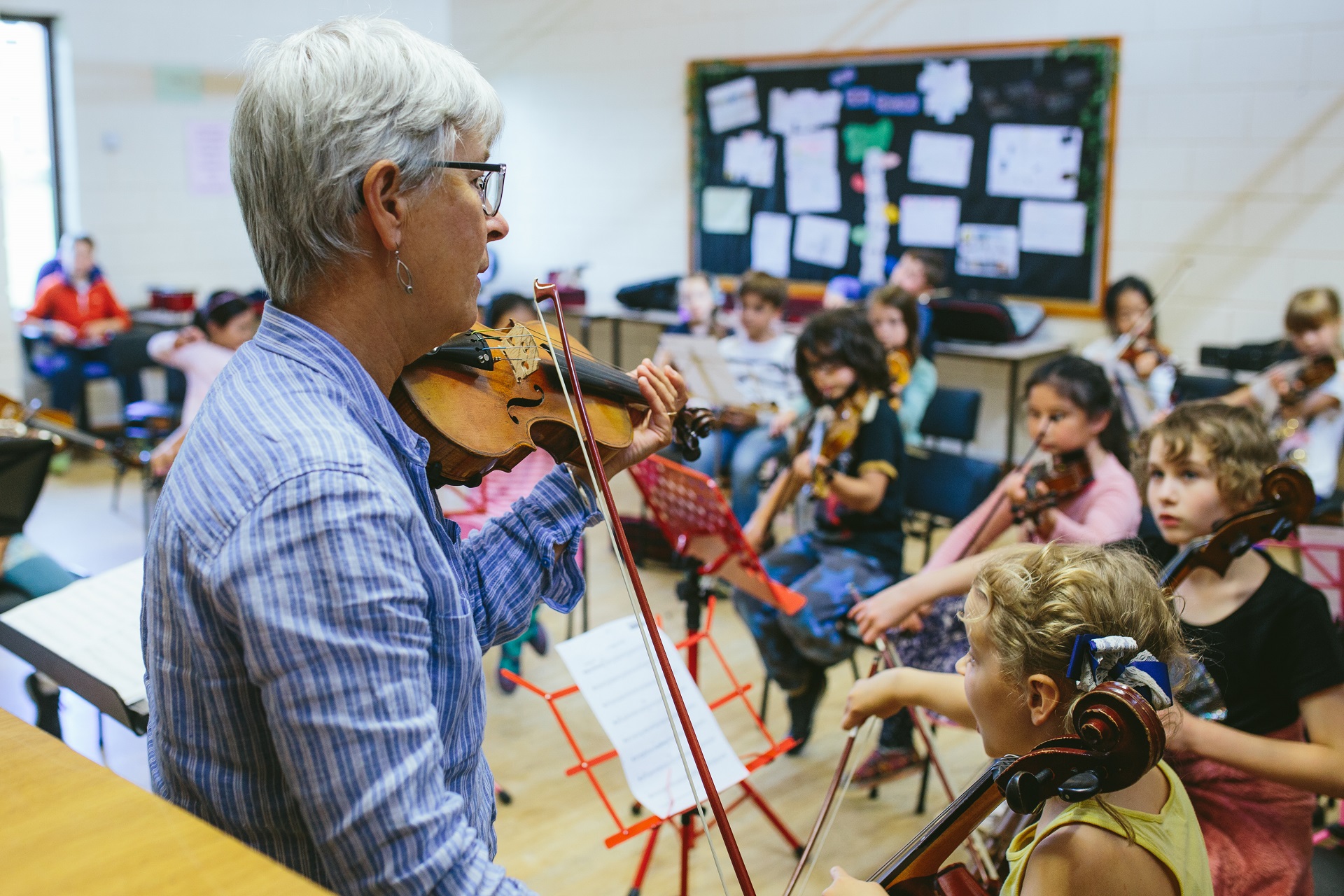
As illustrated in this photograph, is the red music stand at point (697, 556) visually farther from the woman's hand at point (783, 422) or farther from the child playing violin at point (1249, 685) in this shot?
the woman's hand at point (783, 422)

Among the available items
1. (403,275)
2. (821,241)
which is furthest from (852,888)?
(821,241)

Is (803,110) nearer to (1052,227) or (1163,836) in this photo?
(1052,227)

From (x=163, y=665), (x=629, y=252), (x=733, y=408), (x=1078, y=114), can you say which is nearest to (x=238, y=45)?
(x=629, y=252)

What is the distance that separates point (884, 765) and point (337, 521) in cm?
239

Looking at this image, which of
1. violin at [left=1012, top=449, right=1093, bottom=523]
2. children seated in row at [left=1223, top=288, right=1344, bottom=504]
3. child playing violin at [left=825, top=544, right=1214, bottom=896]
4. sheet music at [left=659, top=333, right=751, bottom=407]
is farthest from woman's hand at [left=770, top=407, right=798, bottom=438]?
child playing violin at [left=825, top=544, right=1214, bottom=896]

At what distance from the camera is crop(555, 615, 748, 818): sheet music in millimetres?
1923

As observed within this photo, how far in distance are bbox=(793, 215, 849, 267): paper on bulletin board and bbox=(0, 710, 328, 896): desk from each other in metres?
6.08

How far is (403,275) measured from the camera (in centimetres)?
96

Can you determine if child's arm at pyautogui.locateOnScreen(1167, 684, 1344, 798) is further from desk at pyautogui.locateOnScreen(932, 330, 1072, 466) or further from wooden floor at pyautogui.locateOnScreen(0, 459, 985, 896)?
desk at pyautogui.locateOnScreen(932, 330, 1072, 466)

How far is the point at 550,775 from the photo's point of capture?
9.60ft

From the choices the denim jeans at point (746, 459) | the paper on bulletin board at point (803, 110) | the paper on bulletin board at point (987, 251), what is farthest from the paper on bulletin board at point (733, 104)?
the denim jeans at point (746, 459)

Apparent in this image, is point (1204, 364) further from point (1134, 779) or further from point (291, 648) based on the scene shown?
point (291, 648)

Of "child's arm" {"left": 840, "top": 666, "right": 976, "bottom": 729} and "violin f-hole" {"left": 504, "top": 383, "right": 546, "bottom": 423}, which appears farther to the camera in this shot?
"child's arm" {"left": 840, "top": 666, "right": 976, "bottom": 729}

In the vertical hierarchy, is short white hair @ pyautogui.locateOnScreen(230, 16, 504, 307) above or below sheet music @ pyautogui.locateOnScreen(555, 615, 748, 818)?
above
